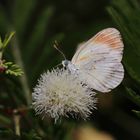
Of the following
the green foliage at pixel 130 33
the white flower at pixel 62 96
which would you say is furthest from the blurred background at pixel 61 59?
the white flower at pixel 62 96

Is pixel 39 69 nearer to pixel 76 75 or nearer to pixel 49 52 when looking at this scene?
pixel 49 52

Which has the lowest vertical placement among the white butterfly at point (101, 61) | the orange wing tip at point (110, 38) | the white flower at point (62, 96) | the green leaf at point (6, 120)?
the green leaf at point (6, 120)

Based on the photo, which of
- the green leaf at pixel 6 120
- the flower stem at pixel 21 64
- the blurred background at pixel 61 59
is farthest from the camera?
the flower stem at pixel 21 64

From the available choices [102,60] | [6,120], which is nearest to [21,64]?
[6,120]

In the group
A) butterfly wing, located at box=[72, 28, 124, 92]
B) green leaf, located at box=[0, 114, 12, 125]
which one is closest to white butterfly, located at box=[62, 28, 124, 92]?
butterfly wing, located at box=[72, 28, 124, 92]

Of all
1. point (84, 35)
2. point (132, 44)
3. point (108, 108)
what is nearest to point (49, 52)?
point (84, 35)

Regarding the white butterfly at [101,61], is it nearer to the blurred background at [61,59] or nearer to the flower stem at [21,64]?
the blurred background at [61,59]
